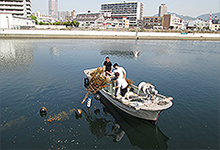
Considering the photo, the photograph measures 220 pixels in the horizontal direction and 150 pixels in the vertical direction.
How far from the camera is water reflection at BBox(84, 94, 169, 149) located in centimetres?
1021

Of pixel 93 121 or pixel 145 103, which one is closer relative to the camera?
pixel 145 103

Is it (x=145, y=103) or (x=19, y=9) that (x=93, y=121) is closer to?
(x=145, y=103)

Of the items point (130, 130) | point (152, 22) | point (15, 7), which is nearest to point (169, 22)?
point (152, 22)

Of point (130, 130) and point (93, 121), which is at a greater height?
point (93, 121)

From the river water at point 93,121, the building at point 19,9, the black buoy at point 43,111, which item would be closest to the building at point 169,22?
the building at point 19,9

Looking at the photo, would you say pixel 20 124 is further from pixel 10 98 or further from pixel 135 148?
pixel 135 148

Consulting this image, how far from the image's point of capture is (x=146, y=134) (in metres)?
11.0

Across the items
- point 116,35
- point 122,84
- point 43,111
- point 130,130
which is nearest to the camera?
point 130,130

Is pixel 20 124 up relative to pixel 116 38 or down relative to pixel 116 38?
down

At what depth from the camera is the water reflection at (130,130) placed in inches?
402

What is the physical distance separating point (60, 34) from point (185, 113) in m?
76.1

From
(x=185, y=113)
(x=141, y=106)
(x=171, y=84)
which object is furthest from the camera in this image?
(x=171, y=84)

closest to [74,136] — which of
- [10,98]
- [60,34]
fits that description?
[10,98]

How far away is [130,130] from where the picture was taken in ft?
36.9
